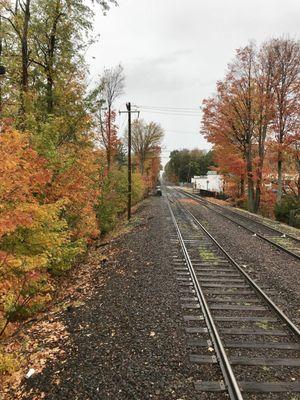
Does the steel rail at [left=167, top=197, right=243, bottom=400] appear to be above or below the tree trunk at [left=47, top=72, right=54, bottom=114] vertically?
below

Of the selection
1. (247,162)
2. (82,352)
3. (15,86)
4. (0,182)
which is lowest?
(82,352)

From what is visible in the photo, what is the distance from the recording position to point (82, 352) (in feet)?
18.4

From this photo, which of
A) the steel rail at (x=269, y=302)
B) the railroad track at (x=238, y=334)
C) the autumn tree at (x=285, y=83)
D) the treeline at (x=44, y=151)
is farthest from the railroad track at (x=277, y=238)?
the autumn tree at (x=285, y=83)

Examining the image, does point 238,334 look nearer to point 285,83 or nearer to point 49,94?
point 49,94

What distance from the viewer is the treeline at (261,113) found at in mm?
24427

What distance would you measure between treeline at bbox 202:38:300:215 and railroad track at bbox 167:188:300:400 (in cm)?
1656

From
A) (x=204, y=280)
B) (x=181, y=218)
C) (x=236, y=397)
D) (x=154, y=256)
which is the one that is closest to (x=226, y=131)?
(x=181, y=218)

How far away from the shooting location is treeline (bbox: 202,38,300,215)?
2443cm

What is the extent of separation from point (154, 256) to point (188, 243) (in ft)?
8.22

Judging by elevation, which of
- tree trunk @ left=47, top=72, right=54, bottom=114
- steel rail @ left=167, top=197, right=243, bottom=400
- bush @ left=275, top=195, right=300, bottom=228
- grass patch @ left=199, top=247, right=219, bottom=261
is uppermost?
tree trunk @ left=47, top=72, right=54, bottom=114

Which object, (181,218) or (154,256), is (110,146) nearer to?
(181,218)

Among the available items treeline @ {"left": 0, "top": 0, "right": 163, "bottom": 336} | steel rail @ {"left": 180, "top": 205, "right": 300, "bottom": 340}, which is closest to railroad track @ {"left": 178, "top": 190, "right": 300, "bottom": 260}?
steel rail @ {"left": 180, "top": 205, "right": 300, "bottom": 340}

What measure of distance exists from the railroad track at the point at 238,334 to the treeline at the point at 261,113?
652 inches

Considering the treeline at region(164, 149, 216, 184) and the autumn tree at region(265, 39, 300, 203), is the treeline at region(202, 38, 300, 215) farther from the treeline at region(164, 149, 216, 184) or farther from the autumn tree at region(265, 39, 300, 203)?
the treeline at region(164, 149, 216, 184)
